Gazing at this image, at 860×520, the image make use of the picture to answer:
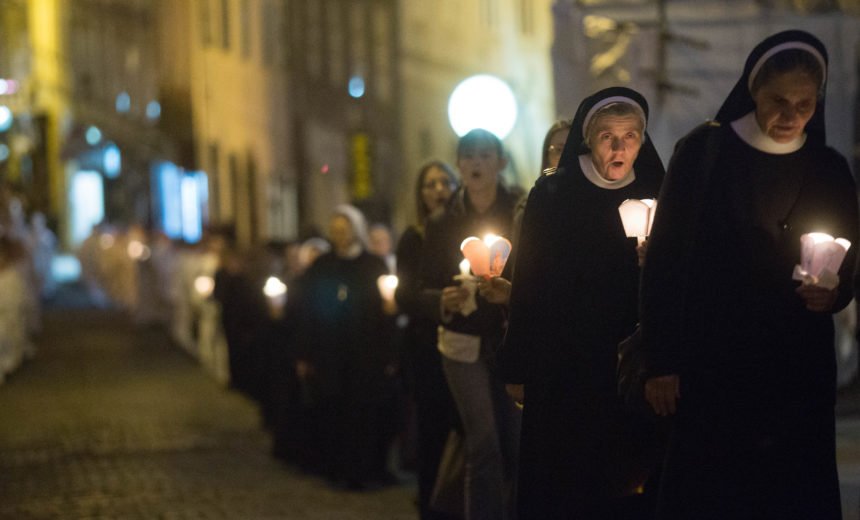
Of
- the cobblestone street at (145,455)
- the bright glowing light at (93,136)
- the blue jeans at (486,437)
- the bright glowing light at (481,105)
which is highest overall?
the bright glowing light at (93,136)

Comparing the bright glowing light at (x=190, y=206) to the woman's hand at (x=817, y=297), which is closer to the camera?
the woman's hand at (x=817, y=297)

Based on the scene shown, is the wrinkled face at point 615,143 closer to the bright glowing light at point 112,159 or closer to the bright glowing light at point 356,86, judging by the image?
the bright glowing light at point 356,86

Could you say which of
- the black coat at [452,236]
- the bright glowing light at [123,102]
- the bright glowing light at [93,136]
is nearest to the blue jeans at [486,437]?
the black coat at [452,236]

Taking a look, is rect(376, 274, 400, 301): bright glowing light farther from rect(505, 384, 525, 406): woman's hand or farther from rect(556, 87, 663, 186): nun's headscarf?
rect(556, 87, 663, 186): nun's headscarf

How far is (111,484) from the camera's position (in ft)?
36.4

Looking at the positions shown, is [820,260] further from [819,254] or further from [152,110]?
[152,110]

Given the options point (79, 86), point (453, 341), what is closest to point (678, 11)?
point (453, 341)

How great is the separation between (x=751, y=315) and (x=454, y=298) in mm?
2326

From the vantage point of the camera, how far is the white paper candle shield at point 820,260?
4.92 metres

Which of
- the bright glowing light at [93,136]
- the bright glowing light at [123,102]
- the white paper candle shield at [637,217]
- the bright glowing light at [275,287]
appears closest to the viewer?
the white paper candle shield at [637,217]

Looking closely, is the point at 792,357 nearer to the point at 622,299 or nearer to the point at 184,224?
the point at 622,299

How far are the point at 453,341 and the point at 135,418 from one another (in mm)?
8417

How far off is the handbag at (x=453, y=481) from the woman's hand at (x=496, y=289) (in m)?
1.36

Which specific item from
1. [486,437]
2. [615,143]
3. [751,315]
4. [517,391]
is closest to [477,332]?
[486,437]
